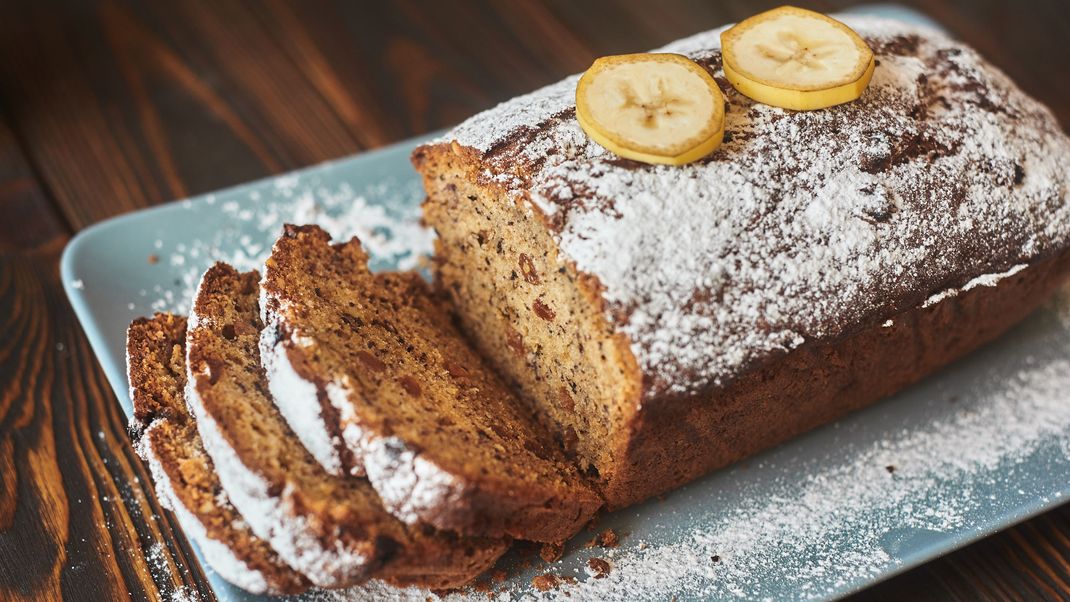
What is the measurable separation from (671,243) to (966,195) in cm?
86

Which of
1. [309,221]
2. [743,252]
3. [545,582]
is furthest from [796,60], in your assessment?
[309,221]

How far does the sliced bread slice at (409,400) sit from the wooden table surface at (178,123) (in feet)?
2.33

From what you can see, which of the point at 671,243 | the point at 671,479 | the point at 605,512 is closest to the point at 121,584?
the point at 605,512

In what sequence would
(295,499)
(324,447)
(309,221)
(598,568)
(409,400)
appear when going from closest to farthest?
1. (295,499)
2. (324,447)
3. (409,400)
4. (598,568)
5. (309,221)

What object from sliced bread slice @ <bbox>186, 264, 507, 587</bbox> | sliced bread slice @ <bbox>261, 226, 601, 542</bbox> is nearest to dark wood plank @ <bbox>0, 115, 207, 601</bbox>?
sliced bread slice @ <bbox>186, 264, 507, 587</bbox>

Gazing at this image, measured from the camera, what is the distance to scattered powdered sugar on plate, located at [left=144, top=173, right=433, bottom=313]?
313 cm

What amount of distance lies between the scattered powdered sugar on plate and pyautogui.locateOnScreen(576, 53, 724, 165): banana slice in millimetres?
990

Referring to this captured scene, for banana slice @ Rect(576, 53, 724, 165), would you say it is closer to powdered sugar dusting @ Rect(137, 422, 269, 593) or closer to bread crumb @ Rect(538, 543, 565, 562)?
bread crumb @ Rect(538, 543, 565, 562)

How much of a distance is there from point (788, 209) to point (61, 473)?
2.01 metres

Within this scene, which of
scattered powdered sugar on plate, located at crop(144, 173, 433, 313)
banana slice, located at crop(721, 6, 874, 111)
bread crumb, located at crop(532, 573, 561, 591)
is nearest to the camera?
bread crumb, located at crop(532, 573, 561, 591)

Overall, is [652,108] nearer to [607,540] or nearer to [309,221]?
[607,540]

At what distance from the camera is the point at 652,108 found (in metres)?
2.38

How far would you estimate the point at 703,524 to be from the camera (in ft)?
8.48

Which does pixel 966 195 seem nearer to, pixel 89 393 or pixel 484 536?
pixel 484 536
